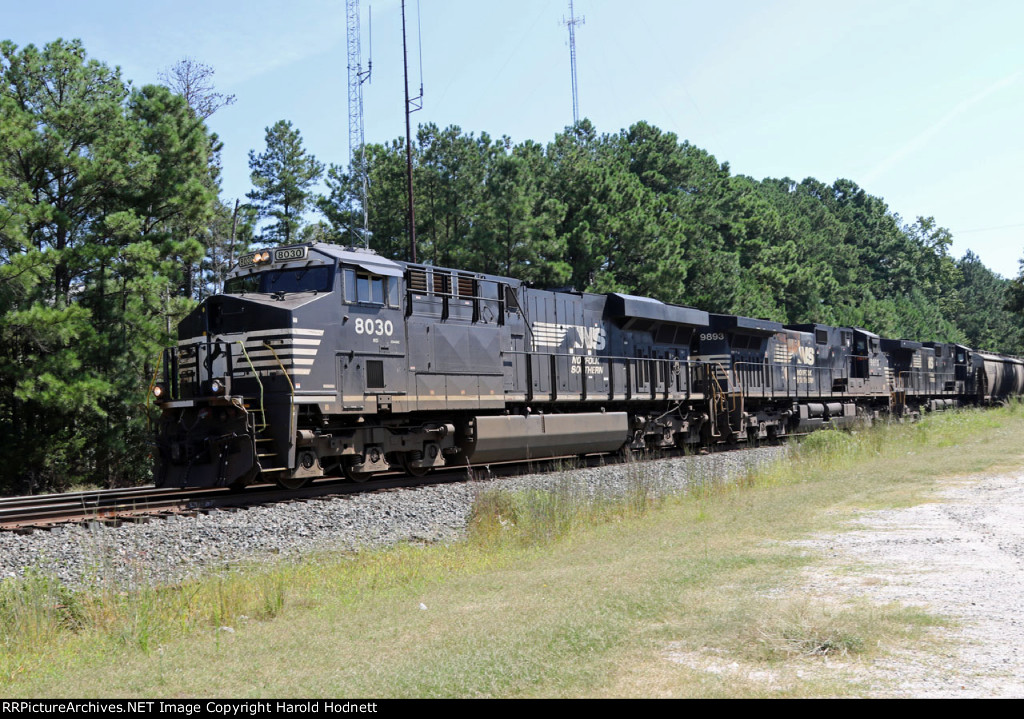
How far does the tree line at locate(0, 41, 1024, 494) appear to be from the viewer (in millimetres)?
19453

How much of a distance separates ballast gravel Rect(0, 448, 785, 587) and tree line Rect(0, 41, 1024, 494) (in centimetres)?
760

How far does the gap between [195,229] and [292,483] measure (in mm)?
14079

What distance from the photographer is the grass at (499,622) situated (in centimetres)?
474

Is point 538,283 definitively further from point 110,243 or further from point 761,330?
point 110,243

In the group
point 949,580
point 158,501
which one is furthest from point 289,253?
point 949,580

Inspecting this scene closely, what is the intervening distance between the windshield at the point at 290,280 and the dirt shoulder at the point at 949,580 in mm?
8272

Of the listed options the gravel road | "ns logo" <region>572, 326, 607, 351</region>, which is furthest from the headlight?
"ns logo" <region>572, 326, 607, 351</region>

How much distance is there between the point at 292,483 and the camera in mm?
13227

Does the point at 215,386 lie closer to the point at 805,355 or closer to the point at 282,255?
the point at 282,255

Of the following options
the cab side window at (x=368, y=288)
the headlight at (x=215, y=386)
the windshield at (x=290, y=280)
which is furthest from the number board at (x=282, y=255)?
the headlight at (x=215, y=386)

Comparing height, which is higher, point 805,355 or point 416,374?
point 805,355

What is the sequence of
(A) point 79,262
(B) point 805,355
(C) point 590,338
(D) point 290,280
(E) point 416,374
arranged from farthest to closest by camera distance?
(B) point 805,355
(A) point 79,262
(C) point 590,338
(E) point 416,374
(D) point 290,280

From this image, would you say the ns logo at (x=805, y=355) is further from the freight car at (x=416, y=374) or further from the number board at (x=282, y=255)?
the number board at (x=282, y=255)
